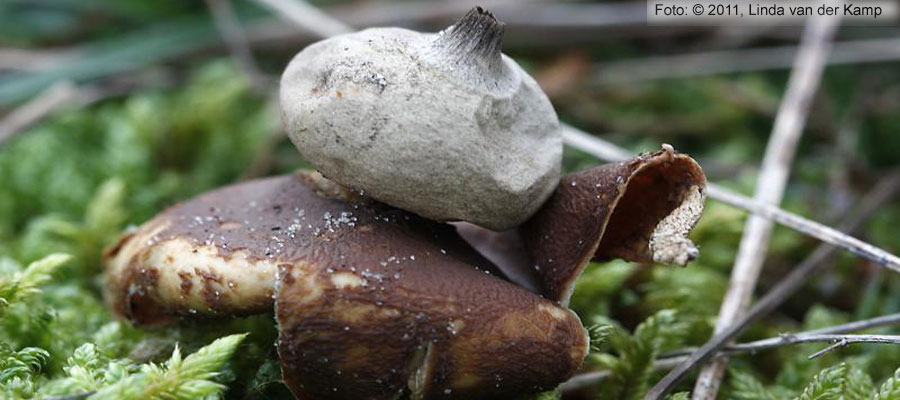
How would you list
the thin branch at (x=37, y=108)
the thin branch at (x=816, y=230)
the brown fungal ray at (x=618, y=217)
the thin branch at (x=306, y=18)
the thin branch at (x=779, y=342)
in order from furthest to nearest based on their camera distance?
1. the thin branch at (x=306, y=18)
2. the thin branch at (x=37, y=108)
3. the thin branch at (x=816, y=230)
4. the thin branch at (x=779, y=342)
5. the brown fungal ray at (x=618, y=217)

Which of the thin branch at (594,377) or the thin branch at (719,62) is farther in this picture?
the thin branch at (719,62)

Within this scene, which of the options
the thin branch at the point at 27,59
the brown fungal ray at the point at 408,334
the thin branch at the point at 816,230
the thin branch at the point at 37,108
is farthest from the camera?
the thin branch at the point at 27,59

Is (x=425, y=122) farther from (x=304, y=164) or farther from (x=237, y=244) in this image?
(x=304, y=164)

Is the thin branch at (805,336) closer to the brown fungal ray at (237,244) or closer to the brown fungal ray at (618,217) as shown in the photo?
the brown fungal ray at (618,217)

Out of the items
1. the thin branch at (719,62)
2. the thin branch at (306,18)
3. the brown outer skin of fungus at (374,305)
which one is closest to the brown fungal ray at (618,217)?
the brown outer skin of fungus at (374,305)

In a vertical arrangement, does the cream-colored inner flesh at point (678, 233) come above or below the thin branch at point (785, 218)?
below

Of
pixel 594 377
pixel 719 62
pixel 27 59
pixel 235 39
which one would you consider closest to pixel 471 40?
pixel 594 377

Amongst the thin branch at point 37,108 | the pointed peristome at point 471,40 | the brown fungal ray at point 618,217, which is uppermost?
the pointed peristome at point 471,40
